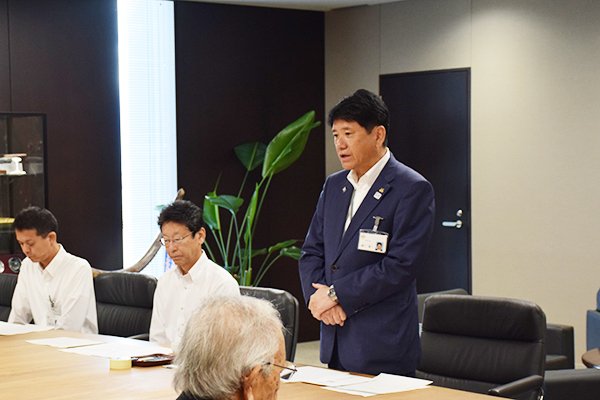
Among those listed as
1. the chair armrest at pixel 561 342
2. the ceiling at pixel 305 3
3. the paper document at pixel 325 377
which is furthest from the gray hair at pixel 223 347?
the ceiling at pixel 305 3

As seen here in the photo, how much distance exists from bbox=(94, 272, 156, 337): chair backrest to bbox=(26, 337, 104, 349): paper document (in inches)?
27.4

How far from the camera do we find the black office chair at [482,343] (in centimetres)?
318

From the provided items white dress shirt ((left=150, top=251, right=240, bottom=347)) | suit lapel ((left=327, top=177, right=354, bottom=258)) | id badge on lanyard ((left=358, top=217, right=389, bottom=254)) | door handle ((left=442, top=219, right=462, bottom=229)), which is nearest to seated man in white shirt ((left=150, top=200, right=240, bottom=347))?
white dress shirt ((left=150, top=251, right=240, bottom=347))

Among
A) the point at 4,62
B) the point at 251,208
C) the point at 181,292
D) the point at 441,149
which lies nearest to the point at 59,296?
the point at 181,292

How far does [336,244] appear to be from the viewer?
304 centimetres

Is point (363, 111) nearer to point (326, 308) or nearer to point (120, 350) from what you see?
point (326, 308)

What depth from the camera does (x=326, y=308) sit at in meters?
2.94

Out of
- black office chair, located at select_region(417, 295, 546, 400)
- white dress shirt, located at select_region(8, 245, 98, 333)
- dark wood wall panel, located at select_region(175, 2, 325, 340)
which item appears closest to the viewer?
black office chair, located at select_region(417, 295, 546, 400)

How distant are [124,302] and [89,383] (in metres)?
1.72

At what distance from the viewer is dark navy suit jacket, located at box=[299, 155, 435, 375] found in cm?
287

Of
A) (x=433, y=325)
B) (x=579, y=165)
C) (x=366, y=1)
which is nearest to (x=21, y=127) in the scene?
(x=366, y=1)

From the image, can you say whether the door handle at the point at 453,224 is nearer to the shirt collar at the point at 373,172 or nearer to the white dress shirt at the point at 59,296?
the white dress shirt at the point at 59,296

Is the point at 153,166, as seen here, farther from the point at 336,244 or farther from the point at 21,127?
the point at 336,244

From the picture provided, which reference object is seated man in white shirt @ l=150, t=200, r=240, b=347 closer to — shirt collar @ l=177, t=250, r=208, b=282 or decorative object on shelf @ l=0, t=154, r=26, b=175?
shirt collar @ l=177, t=250, r=208, b=282
